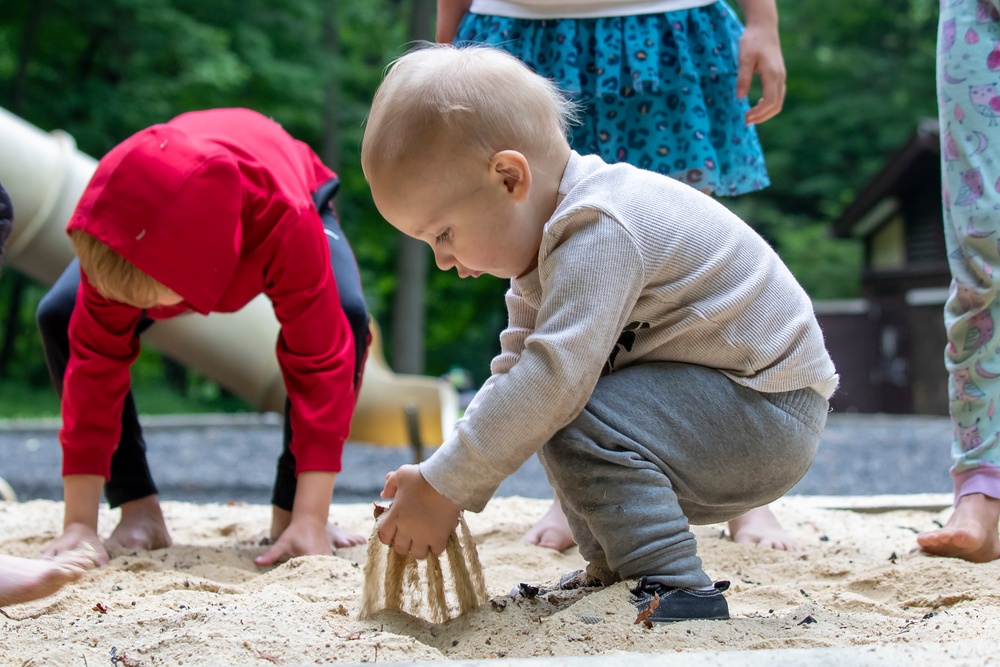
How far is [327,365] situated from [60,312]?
2.34ft

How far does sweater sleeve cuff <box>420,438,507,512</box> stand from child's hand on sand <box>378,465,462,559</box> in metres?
0.03

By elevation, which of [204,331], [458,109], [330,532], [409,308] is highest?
[458,109]

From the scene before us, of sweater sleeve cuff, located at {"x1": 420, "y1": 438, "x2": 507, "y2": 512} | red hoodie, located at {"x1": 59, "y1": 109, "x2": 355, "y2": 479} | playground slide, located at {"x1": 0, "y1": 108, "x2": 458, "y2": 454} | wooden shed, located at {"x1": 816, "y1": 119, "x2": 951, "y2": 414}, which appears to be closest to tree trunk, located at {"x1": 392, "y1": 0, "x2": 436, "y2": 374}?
wooden shed, located at {"x1": 816, "y1": 119, "x2": 951, "y2": 414}

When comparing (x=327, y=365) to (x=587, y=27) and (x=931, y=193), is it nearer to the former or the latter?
(x=587, y=27)

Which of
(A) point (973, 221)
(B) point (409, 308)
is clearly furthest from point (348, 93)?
(A) point (973, 221)

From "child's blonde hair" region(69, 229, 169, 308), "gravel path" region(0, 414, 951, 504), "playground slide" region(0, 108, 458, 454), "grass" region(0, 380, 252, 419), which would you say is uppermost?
"child's blonde hair" region(69, 229, 169, 308)

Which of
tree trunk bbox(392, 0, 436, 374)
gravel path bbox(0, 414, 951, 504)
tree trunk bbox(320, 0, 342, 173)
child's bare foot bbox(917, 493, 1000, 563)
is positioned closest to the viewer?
child's bare foot bbox(917, 493, 1000, 563)

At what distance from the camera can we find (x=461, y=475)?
165 centimetres

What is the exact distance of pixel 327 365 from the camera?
8.25 ft

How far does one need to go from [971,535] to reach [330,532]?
155 cm

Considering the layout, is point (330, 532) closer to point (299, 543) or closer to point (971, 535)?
point (299, 543)

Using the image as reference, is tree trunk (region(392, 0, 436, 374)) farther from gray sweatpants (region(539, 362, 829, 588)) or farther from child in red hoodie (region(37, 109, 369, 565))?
gray sweatpants (region(539, 362, 829, 588))

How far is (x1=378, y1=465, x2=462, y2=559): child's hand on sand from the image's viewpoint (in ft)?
5.53

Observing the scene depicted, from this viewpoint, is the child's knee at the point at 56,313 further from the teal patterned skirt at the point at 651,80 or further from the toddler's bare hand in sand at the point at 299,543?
the teal patterned skirt at the point at 651,80
